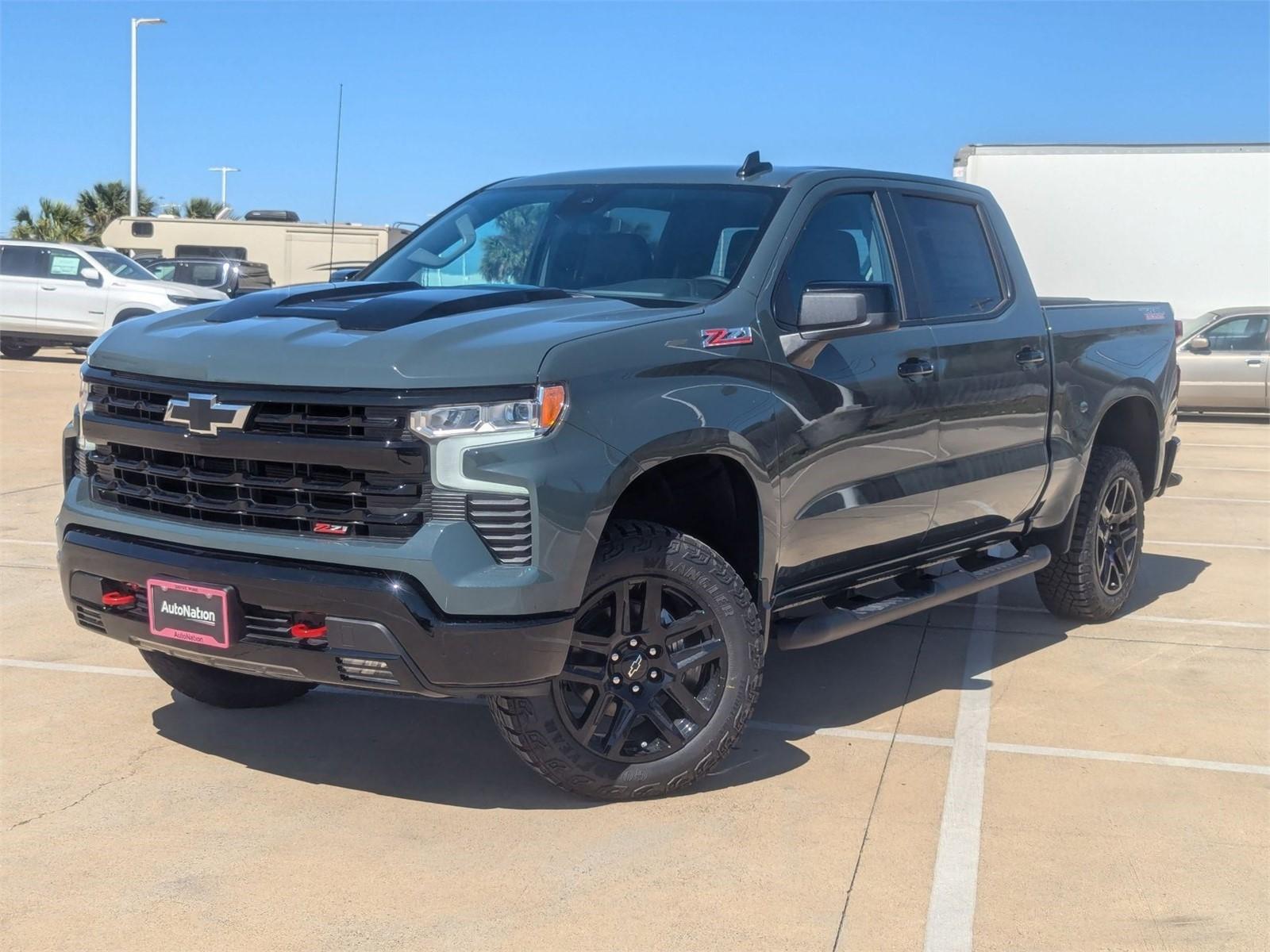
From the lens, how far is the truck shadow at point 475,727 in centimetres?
Answer: 449

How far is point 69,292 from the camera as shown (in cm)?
2042

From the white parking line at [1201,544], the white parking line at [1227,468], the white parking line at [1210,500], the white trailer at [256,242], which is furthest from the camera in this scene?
the white trailer at [256,242]

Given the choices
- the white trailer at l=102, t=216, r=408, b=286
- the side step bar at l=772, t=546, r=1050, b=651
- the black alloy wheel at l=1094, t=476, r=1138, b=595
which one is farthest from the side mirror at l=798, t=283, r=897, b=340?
the white trailer at l=102, t=216, r=408, b=286

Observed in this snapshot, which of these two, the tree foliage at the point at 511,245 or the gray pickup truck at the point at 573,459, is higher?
the tree foliage at the point at 511,245

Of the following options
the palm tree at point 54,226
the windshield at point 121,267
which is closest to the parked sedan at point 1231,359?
the windshield at point 121,267

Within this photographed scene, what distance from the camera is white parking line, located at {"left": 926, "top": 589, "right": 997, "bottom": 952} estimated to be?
139 inches

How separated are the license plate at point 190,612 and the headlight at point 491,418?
72 centimetres

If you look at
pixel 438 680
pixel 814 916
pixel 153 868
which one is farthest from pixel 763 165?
Answer: pixel 153 868

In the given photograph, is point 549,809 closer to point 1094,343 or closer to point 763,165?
point 763,165

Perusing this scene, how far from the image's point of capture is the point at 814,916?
356 centimetres

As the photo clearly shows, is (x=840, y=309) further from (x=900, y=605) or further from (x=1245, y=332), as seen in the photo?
(x=1245, y=332)

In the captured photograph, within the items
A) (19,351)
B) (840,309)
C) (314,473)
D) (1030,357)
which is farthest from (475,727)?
(19,351)

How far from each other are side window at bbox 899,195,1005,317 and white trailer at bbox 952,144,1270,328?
1304 cm

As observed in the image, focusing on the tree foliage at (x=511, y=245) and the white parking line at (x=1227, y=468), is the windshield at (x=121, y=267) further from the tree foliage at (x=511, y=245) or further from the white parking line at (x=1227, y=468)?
the tree foliage at (x=511, y=245)
